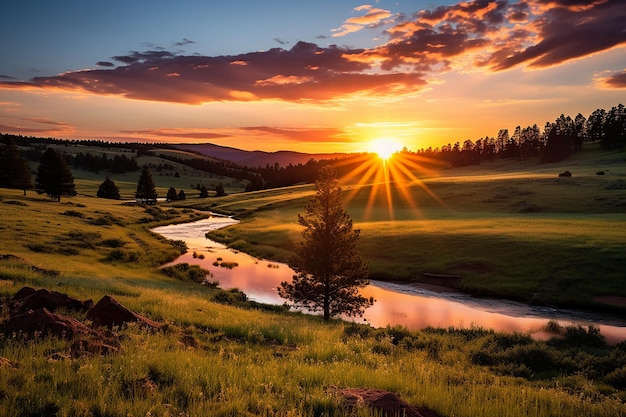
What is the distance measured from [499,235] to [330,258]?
26431mm

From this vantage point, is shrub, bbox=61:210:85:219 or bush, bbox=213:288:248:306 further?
shrub, bbox=61:210:85:219

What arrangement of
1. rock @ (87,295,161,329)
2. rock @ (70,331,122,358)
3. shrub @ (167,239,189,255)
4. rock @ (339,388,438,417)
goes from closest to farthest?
rock @ (339,388,438,417)
rock @ (70,331,122,358)
rock @ (87,295,161,329)
shrub @ (167,239,189,255)

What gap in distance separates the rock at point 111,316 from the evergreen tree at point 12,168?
80726 millimetres

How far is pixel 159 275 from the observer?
35969 mm

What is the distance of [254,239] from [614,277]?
42694mm

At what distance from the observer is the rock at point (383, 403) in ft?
18.4

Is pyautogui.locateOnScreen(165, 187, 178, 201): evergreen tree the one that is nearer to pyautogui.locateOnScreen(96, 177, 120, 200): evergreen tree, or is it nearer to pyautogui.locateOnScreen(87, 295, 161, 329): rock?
pyautogui.locateOnScreen(96, 177, 120, 200): evergreen tree

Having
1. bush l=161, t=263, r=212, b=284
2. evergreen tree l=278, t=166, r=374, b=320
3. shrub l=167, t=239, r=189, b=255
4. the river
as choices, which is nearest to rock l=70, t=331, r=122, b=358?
evergreen tree l=278, t=166, r=374, b=320

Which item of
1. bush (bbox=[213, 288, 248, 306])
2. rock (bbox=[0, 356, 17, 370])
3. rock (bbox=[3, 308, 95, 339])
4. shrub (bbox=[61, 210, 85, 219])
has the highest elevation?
rock (bbox=[0, 356, 17, 370])

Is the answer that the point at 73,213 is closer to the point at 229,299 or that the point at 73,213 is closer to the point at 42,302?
the point at 229,299

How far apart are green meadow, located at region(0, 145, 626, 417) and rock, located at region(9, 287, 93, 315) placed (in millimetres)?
478

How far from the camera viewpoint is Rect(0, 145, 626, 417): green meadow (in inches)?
222

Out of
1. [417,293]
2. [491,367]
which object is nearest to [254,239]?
[417,293]

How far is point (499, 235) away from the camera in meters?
44.0
